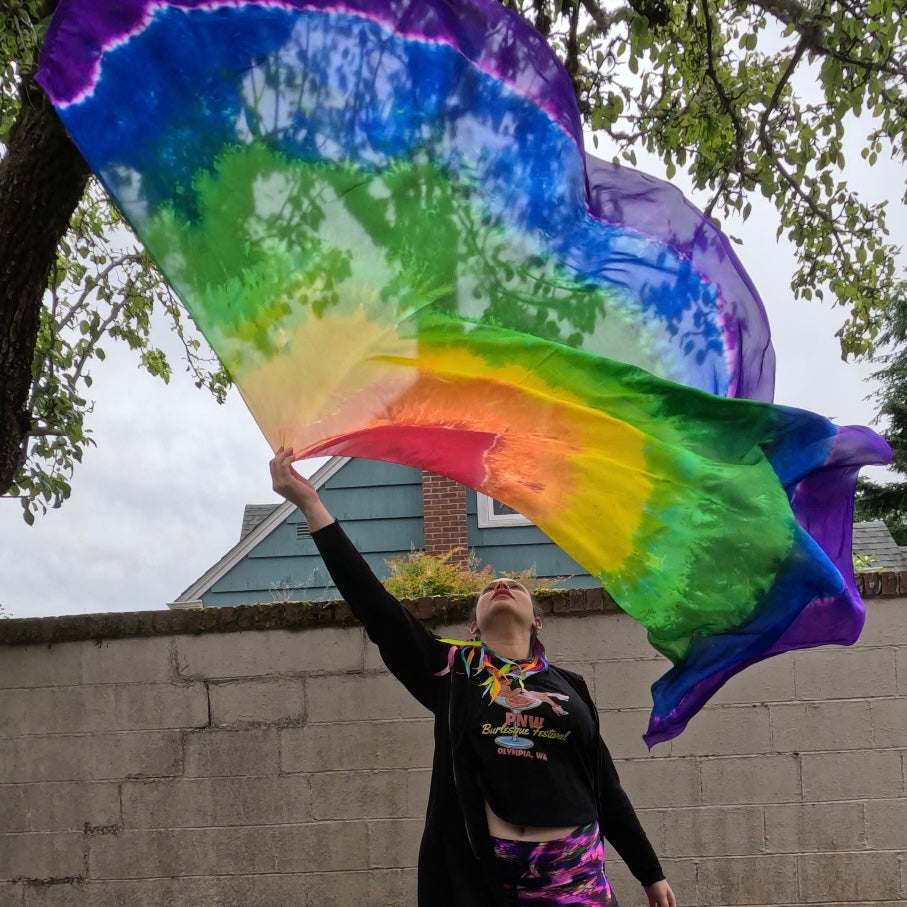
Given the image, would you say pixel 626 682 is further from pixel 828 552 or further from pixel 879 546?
pixel 879 546

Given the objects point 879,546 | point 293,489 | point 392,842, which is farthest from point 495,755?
point 879,546

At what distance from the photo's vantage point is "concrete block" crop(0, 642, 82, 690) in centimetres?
421

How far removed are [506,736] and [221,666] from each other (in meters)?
1.98

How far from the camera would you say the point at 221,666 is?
4.17 m

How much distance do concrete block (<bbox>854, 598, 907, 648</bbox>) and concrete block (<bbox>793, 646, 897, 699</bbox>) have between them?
4 centimetres

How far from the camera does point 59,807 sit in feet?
13.6

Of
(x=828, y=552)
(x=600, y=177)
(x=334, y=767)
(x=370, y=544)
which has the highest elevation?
(x=600, y=177)

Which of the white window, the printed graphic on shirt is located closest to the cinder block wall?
the printed graphic on shirt

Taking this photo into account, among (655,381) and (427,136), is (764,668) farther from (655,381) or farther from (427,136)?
(427,136)

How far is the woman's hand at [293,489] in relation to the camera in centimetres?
252

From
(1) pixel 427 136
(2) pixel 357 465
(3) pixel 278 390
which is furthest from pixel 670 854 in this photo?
(2) pixel 357 465

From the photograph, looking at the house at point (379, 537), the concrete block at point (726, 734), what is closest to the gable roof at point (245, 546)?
the house at point (379, 537)

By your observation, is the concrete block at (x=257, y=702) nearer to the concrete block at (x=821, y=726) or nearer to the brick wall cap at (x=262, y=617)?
the brick wall cap at (x=262, y=617)

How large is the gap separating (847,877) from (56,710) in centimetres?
341
